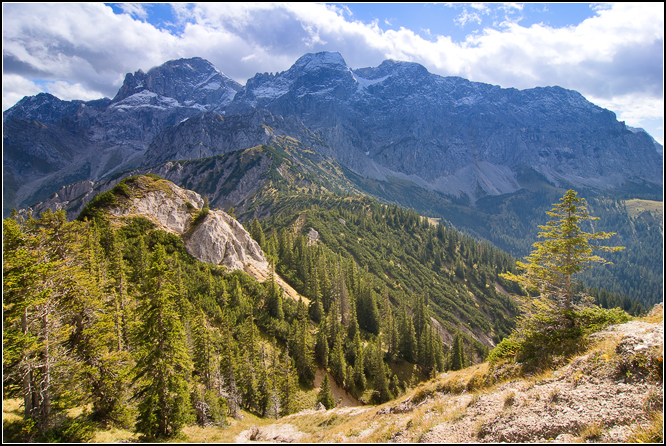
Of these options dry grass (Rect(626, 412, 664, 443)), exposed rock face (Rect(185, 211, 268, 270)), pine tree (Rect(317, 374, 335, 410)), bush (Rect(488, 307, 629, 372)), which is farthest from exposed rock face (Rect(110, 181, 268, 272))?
dry grass (Rect(626, 412, 664, 443))

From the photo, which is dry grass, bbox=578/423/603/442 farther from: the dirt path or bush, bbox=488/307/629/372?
the dirt path

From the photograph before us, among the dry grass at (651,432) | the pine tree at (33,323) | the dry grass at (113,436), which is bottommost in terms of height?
the dry grass at (113,436)

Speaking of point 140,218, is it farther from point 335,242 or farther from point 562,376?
point 335,242

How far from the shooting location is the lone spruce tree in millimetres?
23000

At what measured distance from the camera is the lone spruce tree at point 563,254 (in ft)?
75.5

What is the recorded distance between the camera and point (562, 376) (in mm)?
17828

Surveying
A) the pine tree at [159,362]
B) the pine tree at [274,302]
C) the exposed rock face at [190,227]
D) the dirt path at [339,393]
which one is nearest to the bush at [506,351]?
the pine tree at [159,362]

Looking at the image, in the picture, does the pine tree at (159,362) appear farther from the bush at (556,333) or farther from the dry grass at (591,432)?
the bush at (556,333)

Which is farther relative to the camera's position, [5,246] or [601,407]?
[5,246]

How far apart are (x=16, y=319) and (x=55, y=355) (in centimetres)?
367

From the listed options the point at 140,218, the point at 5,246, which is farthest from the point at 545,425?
the point at 140,218

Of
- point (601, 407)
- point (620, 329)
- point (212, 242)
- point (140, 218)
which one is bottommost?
point (601, 407)

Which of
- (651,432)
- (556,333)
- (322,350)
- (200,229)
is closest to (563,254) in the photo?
(556,333)

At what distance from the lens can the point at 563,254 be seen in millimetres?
24094
